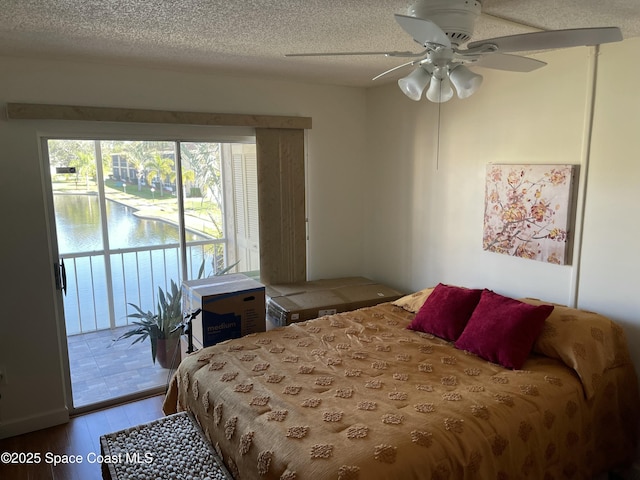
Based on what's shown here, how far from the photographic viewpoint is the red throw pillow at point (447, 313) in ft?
9.21

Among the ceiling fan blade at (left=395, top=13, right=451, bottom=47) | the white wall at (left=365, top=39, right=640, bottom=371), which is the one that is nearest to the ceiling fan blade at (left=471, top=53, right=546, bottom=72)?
the ceiling fan blade at (left=395, top=13, right=451, bottom=47)

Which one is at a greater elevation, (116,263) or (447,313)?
(116,263)

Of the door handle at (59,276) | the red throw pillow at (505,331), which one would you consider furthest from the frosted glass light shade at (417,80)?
the door handle at (59,276)

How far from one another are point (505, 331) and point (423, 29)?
1678 millimetres

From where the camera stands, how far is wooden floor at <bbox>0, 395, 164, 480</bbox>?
2.67 metres

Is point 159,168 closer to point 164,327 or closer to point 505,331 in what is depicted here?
point 164,327

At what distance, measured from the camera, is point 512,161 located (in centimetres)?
296

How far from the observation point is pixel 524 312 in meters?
2.49

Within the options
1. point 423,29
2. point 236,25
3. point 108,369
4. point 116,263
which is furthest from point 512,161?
point 108,369

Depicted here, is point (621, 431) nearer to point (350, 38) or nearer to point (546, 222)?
point (546, 222)

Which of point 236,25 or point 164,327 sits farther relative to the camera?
point 164,327

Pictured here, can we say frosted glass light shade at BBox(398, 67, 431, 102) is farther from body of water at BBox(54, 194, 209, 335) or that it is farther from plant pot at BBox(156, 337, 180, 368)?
plant pot at BBox(156, 337, 180, 368)

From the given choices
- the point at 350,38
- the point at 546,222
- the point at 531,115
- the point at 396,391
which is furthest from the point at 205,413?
the point at 531,115

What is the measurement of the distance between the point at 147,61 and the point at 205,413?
7.28ft
